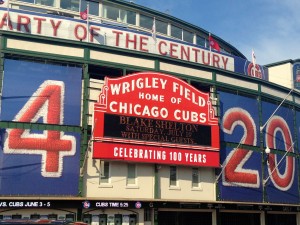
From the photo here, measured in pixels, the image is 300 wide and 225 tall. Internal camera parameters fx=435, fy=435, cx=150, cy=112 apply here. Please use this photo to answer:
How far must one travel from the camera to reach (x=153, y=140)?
29766 mm

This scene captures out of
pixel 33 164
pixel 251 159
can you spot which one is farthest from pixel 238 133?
pixel 33 164

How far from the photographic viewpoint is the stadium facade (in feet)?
A: 87.7

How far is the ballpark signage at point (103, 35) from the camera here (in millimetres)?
29844

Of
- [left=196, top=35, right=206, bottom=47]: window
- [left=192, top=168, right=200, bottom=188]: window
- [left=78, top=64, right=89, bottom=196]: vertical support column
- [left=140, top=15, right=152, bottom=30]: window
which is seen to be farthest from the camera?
[left=196, top=35, right=206, bottom=47]: window

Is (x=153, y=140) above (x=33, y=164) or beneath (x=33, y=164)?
above

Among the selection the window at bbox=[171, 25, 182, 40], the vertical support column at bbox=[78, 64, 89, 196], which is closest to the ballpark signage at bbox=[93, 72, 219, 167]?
the vertical support column at bbox=[78, 64, 89, 196]

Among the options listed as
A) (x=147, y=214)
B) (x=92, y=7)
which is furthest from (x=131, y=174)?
(x=92, y=7)

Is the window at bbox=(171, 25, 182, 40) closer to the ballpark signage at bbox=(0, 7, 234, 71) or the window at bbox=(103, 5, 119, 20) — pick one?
the window at bbox=(103, 5, 119, 20)

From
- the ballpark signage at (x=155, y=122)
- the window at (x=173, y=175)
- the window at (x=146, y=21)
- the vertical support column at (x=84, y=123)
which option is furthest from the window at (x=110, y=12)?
the window at (x=173, y=175)

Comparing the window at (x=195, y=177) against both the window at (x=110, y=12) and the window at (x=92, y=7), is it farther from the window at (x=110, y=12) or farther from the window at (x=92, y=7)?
the window at (x=92, y=7)

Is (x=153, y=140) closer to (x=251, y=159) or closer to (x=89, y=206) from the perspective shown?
(x=89, y=206)

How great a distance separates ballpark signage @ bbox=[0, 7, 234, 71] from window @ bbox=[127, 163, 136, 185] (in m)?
8.94

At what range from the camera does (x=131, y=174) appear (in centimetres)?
2947

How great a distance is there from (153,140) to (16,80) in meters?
9.77
